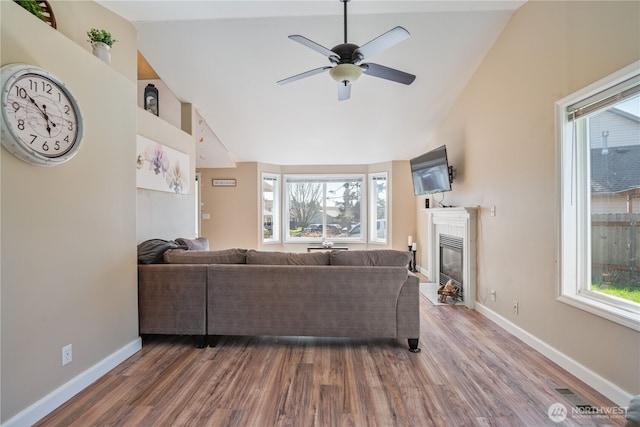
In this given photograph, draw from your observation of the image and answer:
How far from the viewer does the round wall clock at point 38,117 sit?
1.51 m

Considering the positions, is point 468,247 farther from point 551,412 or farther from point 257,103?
point 257,103

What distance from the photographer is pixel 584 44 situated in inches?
80.8

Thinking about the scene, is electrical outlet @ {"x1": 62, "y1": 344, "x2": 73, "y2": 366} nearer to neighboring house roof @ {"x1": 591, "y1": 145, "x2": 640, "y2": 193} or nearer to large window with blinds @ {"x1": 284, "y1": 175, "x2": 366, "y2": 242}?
neighboring house roof @ {"x1": 591, "y1": 145, "x2": 640, "y2": 193}

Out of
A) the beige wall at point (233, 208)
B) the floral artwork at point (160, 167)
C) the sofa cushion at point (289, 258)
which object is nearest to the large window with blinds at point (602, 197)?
the sofa cushion at point (289, 258)

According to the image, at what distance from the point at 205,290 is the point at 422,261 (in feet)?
14.3

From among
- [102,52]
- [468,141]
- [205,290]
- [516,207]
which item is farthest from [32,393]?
[468,141]

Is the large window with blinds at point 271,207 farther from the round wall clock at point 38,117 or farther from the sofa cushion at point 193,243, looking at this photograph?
the round wall clock at point 38,117

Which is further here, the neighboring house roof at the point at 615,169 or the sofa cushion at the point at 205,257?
the sofa cushion at the point at 205,257

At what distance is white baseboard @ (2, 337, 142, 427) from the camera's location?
161 cm

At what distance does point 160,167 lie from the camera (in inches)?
137

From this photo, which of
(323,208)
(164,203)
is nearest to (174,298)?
(164,203)

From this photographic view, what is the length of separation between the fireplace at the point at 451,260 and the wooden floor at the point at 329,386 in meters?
1.34

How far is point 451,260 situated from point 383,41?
10.8 ft

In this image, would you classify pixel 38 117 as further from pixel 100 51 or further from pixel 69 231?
pixel 100 51
